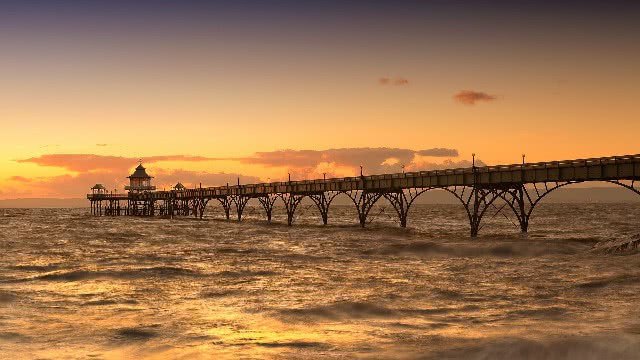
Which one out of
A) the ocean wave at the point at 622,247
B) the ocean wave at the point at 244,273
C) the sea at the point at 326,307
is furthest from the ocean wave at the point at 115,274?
the ocean wave at the point at 622,247

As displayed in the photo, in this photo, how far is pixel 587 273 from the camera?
26.2 metres

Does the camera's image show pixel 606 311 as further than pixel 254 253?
No

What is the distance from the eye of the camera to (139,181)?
143125 mm

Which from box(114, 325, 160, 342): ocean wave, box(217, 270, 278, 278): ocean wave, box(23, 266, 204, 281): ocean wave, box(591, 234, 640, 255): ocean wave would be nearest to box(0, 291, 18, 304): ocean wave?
box(23, 266, 204, 281): ocean wave

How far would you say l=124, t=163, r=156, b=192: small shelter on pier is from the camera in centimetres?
14162

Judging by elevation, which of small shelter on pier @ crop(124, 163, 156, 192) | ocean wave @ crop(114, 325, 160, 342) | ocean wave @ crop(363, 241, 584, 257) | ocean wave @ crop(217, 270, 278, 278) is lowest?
ocean wave @ crop(363, 241, 584, 257)

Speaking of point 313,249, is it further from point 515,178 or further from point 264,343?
point 264,343

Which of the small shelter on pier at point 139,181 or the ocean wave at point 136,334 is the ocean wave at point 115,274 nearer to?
the ocean wave at point 136,334

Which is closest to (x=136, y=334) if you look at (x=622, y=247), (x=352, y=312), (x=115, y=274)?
(x=352, y=312)

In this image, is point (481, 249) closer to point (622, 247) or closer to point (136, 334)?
point (622, 247)

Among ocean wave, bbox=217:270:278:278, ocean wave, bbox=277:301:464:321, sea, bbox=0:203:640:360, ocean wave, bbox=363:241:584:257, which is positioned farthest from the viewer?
ocean wave, bbox=363:241:584:257

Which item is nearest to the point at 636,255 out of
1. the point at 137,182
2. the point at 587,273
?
the point at 587,273

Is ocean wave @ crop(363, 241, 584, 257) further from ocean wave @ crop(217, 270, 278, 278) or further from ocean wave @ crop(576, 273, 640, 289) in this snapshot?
ocean wave @ crop(576, 273, 640, 289)

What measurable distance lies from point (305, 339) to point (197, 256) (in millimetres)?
24964
